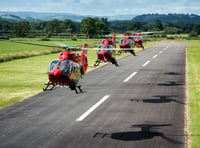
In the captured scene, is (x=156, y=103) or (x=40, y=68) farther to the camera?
(x=40, y=68)

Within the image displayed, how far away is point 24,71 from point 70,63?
2596 centimetres

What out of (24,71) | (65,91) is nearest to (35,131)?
(65,91)

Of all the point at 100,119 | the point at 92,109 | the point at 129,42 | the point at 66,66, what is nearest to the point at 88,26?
the point at 129,42

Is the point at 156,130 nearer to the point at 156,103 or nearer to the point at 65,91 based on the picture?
the point at 156,103

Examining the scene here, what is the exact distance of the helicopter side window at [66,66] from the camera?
53.4 ft

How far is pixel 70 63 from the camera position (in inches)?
662

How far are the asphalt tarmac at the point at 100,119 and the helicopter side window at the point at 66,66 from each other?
3.06 metres

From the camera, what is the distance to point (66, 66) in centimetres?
1648

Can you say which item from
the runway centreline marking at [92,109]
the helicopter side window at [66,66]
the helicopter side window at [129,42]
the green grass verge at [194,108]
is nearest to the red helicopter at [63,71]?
the helicopter side window at [66,66]

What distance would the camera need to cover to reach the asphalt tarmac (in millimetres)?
14469

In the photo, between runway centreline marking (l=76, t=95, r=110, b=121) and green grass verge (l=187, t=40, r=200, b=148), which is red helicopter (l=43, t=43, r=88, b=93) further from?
green grass verge (l=187, t=40, r=200, b=148)

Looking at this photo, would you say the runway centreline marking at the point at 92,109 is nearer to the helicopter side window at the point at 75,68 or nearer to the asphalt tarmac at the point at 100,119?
the asphalt tarmac at the point at 100,119

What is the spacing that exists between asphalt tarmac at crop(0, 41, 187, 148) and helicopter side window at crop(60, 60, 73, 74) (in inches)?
120

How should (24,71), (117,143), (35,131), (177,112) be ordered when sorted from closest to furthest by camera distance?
(117,143) → (35,131) → (177,112) → (24,71)
